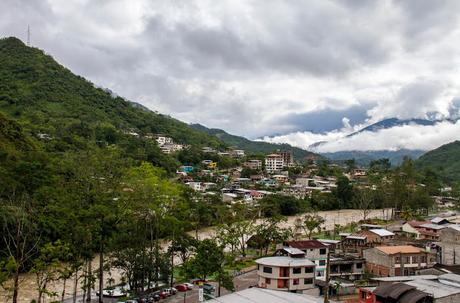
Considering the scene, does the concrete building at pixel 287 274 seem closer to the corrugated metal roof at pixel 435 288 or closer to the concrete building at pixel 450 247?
the corrugated metal roof at pixel 435 288

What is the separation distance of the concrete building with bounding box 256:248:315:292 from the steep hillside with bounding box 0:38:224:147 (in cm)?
5875

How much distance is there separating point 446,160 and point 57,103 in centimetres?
13935

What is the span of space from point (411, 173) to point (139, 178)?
219 ft

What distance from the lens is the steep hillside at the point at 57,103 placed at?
88188mm

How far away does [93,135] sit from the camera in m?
85.8

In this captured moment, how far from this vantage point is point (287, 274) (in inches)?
1107

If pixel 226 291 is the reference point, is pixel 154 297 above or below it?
above

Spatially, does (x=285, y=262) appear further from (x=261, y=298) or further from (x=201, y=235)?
(x=201, y=235)

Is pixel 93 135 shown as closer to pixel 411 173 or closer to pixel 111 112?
pixel 111 112

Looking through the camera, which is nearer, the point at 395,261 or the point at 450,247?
the point at 395,261

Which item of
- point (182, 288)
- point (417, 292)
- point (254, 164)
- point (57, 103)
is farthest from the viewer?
point (254, 164)

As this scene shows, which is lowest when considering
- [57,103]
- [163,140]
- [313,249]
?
[313,249]

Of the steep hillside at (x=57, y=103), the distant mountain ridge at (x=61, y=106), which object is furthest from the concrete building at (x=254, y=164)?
the steep hillside at (x=57, y=103)

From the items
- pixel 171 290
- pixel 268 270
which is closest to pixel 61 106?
pixel 171 290
